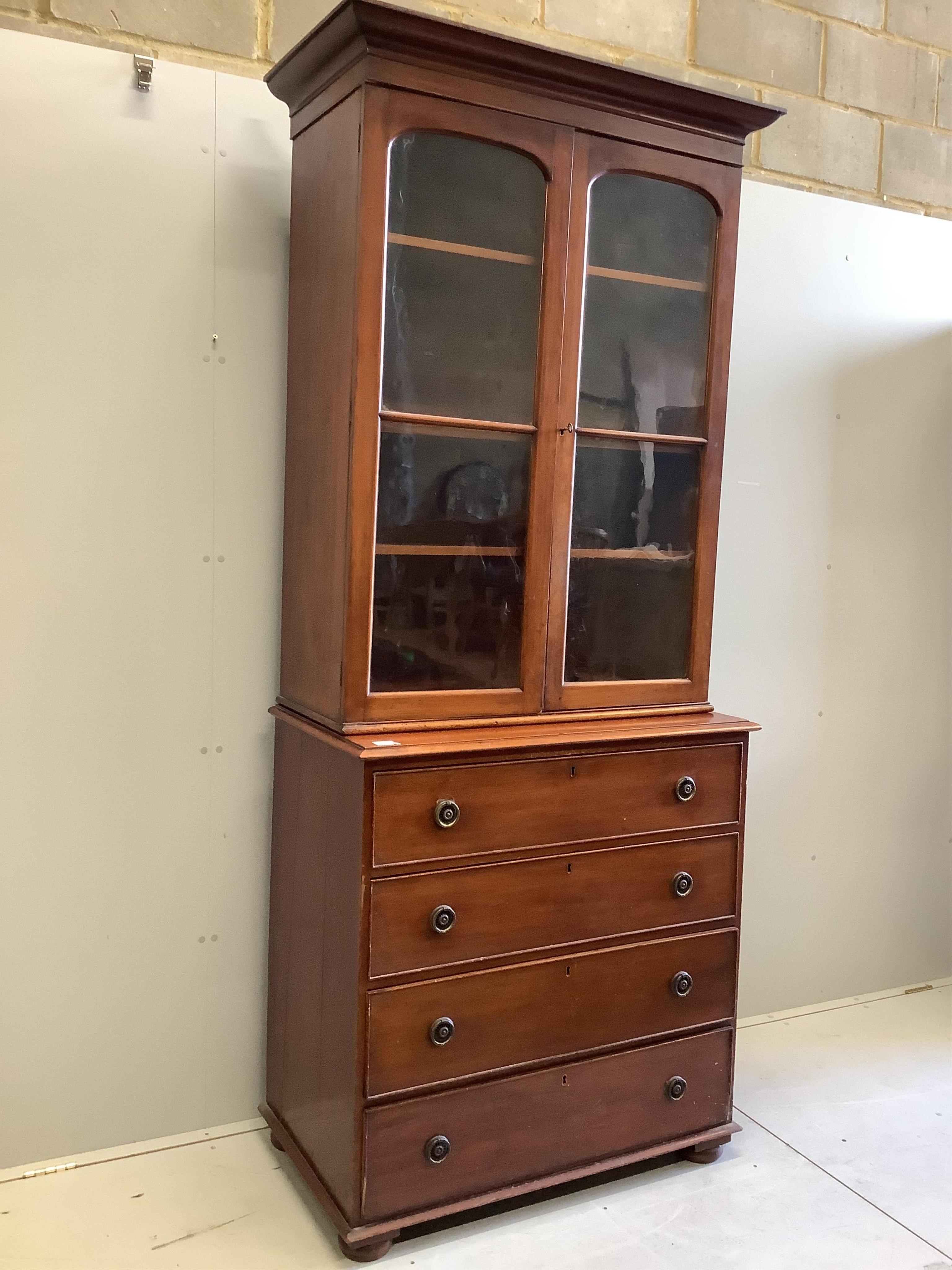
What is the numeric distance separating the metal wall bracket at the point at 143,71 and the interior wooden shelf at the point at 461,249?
0.58m

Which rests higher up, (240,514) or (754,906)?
(240,514)

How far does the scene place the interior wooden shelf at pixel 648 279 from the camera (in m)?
1.94

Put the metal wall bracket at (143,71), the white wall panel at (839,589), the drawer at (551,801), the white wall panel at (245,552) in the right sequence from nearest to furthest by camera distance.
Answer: the drawer at (551,801), the metal wall bracket at (143,71), the white wall panel at (245,552), the white wall panel at (839,589)

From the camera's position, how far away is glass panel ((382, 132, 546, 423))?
Answer: 177cm

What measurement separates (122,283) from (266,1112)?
5.33 feet

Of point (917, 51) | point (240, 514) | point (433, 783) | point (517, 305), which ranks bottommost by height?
point (433, 783)

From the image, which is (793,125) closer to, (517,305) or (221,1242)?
(517,305)

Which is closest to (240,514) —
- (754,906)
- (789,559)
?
(789,559)

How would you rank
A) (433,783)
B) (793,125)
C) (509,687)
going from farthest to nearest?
(793,125), (509,687), (433,783)

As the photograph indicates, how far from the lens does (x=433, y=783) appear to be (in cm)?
178

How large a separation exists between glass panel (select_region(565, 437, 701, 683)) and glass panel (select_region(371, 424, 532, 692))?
0.42 ft

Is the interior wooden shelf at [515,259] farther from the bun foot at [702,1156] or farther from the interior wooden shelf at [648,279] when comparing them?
the bun foot at [702,1156]

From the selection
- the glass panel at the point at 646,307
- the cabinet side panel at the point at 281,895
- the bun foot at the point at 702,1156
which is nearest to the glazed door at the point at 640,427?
the glass panel at the point at 646,307

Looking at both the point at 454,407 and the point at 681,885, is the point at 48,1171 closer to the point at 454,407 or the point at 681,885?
the point at 681,885
